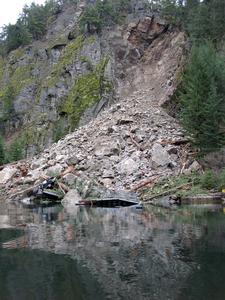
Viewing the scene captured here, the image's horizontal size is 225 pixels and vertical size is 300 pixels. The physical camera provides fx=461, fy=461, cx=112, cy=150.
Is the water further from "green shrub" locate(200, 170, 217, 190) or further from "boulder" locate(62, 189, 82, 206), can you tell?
"boulder" locate(62, 189, 82, 206)

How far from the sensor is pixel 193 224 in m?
25.4

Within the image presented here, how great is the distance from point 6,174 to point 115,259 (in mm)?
40950

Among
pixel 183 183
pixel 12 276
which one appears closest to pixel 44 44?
pixel 183 183

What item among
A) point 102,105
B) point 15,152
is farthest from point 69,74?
point 15,152

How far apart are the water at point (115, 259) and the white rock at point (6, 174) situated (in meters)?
26.3

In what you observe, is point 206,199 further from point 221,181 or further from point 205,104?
point 205,104

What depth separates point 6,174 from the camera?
5591cm

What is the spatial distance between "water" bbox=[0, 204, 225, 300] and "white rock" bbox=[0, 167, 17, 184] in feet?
86.3

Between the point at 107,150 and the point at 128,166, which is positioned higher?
the point at 107,150

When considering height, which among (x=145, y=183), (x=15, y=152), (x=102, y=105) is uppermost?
(x=102, y=105)

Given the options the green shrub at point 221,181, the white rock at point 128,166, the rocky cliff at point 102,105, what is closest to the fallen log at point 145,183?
the rocky cliff at point 102,105

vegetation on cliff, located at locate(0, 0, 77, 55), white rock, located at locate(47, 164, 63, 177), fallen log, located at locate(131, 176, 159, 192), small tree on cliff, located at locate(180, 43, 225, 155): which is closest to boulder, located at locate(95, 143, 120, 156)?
white rock, located at locate(47, 164, 63, 177)

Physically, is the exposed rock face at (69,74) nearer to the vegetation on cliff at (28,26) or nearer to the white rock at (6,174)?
the vegetation on cliff at (28,26)

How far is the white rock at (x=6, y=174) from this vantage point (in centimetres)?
5488
